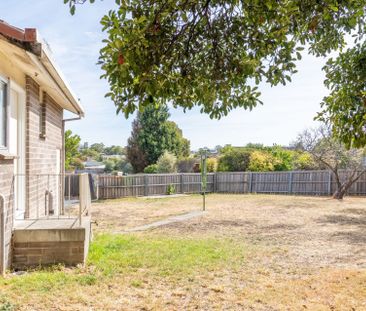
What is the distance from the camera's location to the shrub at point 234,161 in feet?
85.8

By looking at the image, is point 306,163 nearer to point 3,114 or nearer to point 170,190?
point 170,190

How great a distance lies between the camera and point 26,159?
20.3 feet

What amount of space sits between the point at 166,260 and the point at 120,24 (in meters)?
4.33

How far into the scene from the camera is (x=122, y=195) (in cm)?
2147

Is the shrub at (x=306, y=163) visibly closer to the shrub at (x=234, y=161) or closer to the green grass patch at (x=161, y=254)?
the shrub at (x=234, y=161)

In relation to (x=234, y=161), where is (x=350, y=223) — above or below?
below

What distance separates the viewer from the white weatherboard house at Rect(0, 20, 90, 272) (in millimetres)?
4742

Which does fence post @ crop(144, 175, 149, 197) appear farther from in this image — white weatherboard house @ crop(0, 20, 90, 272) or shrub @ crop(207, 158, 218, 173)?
white weatherboard house @ crop(0, 20, 90, 272)

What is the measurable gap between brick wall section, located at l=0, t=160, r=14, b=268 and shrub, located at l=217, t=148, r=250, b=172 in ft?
71.8

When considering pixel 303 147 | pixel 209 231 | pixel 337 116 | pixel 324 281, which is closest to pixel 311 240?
pixel 209 231

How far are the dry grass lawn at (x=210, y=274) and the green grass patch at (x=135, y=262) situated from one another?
0.01 meters

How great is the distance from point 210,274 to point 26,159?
3561 mm

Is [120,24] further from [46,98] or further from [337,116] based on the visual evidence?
[46,98]

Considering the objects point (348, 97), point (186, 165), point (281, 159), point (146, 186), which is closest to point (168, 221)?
point (348, 97)
